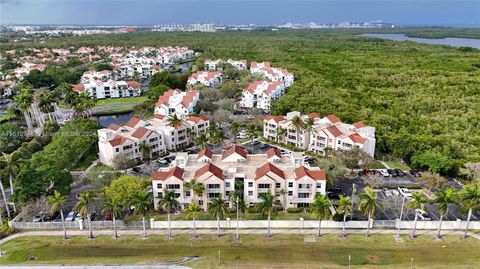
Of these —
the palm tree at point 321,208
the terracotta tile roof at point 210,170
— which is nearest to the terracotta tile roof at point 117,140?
the terracotta tile roof at point 210,170

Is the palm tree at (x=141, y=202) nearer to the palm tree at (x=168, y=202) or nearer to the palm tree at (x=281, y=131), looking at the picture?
the palm tree at (x=168, y=202)

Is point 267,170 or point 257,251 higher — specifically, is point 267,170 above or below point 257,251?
above

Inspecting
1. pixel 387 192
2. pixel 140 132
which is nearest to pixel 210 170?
pixel 140 132

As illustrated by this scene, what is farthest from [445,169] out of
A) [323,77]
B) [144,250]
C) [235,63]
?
[235,63]

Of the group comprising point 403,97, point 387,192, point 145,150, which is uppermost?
point 403,97

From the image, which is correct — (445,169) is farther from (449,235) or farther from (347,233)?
(347,233)

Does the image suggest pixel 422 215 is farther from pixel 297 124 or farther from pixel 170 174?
pixel 170 174

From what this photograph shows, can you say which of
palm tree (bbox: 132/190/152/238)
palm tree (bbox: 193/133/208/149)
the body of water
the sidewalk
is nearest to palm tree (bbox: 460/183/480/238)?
the sidewalk

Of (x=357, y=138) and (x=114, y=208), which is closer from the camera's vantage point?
(x=114, y=208)

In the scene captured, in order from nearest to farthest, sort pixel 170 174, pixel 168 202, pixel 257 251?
pixel 257 251 → pixel 168 202 → pixel 170 174
